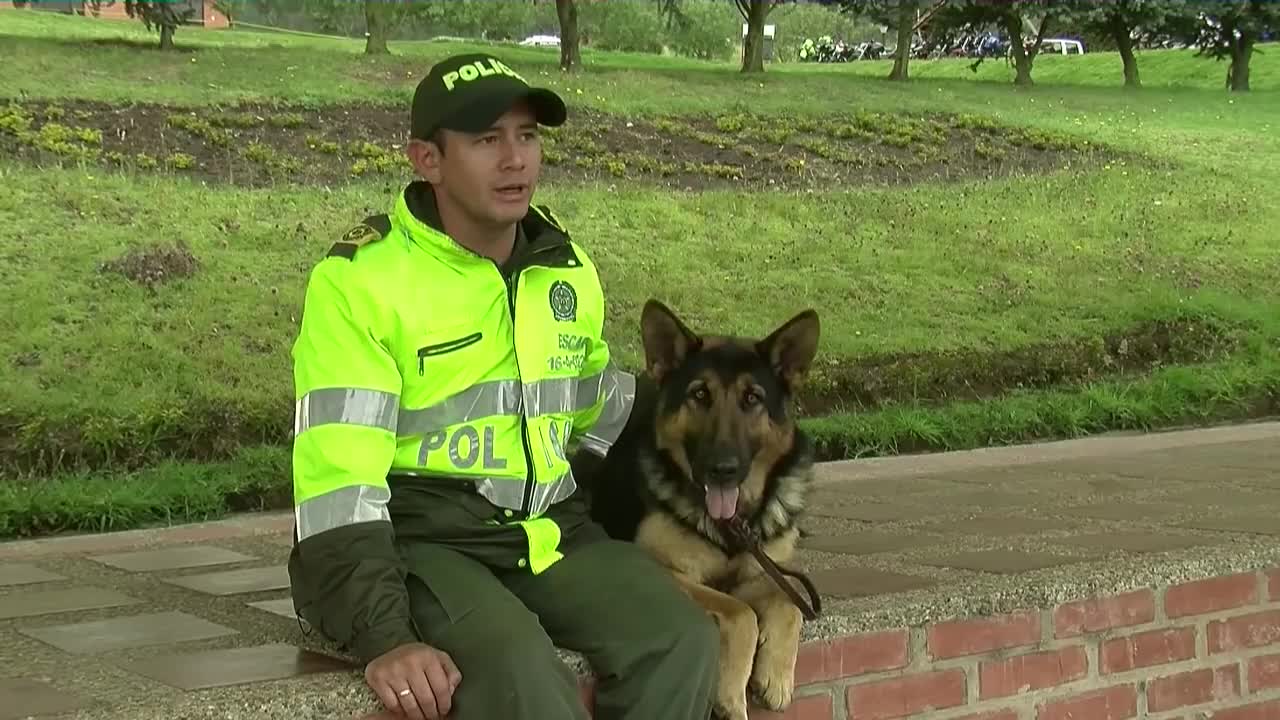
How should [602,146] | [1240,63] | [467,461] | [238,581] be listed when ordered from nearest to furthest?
[467,461]
[238,581]
[602,146]
[1240,63]

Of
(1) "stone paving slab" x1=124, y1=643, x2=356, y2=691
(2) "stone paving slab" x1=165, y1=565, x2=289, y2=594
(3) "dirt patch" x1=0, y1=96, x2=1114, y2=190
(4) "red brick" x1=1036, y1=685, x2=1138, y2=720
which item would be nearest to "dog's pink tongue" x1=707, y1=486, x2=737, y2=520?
(1) "stone paving slab" x1=124, y1=643, x2=356, y2=691

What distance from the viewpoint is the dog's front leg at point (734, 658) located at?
127 inches

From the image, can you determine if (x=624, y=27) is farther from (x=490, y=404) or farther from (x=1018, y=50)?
(x=490, y=404)

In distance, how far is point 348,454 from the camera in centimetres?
289

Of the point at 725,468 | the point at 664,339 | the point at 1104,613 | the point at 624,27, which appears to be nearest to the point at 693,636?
the point at 725,468

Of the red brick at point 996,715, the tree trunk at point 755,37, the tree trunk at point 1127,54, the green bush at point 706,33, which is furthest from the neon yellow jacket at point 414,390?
the tree trunk at point 1127,54

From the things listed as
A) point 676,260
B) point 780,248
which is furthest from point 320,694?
point 780,248

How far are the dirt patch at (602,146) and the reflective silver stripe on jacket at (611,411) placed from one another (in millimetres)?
6119

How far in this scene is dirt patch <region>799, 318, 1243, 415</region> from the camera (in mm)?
8570

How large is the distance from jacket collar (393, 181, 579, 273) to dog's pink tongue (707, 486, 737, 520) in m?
0.61

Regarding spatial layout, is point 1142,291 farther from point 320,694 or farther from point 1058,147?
point 320,694

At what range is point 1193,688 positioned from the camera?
4074 millimetres

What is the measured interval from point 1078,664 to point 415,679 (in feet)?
A: 6.24

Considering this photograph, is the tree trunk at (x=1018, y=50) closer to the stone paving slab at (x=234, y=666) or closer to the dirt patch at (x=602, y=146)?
the dirt patch at (x=602, y=146)
